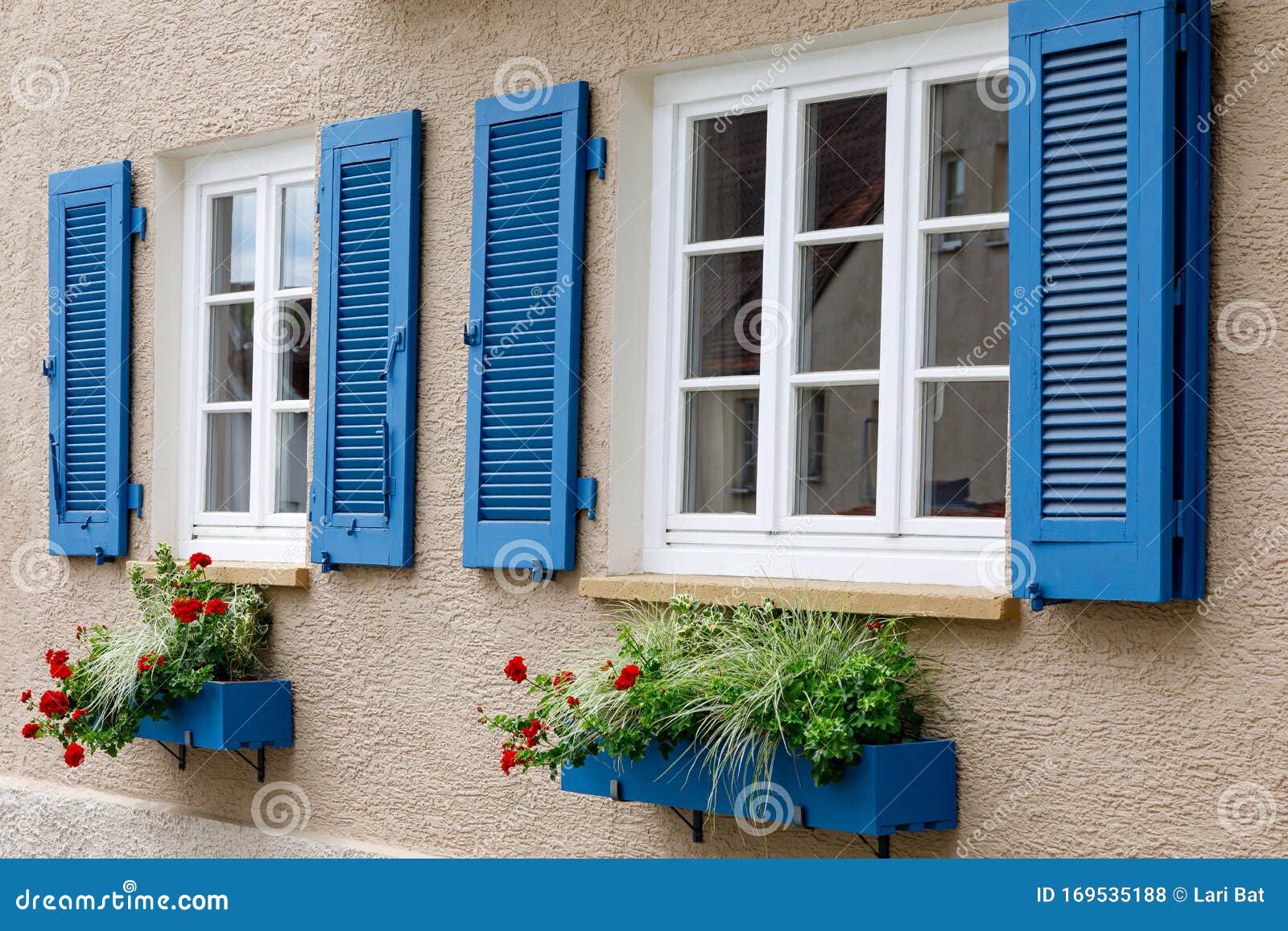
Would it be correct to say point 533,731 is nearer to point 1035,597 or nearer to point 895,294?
point 1035,597

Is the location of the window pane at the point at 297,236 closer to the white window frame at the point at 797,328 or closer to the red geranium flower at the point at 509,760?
the white window frame at the point at 797,328

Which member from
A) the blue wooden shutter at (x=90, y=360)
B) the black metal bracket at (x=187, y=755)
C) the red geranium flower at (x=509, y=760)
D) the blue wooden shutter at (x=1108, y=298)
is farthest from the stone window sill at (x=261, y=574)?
the blue wooden shutter at (x=1108, y=298)

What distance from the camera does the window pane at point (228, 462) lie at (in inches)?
243

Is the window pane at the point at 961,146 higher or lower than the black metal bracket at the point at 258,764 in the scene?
higher

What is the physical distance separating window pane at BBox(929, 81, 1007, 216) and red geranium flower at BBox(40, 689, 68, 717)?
349 centimetres

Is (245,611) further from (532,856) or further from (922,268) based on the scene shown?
(922,268)

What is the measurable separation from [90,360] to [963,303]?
3.86 m

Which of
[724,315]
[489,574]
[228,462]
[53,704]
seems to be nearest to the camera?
[724,315]

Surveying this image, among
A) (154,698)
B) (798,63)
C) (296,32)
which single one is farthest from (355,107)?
(154,698)

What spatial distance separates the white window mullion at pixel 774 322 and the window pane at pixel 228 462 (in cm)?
247

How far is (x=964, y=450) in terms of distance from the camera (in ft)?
14.2

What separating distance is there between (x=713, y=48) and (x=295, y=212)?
211 cm

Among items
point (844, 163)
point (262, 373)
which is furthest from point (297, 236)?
point (844, 163)
